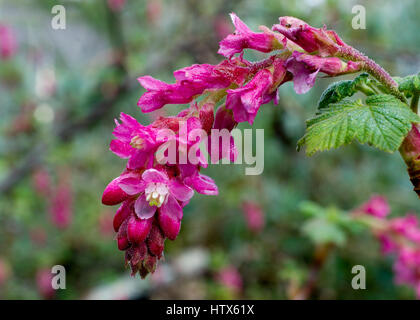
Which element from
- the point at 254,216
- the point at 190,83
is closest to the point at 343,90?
the point at 190,83

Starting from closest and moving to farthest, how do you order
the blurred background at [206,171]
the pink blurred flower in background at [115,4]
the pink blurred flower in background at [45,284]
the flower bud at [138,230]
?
the flower bud at [138,230]
the pink blurred flower in background at [115,4]
the blurred background at [206,171]
the pink blurred flower in background at [45,284]

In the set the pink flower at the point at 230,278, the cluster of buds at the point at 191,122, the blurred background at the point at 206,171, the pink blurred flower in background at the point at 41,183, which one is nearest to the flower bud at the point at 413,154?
the cluster of buds at the point at 191,122

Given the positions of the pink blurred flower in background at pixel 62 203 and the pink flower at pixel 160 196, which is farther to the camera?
the pink blurred flower in background at pixel 62 203

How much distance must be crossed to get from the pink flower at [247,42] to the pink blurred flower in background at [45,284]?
147 inches

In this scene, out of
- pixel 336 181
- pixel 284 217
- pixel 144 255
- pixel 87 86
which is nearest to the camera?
pixel 144 255

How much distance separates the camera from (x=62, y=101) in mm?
3875

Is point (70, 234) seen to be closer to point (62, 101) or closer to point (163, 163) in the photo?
point (62, 101)

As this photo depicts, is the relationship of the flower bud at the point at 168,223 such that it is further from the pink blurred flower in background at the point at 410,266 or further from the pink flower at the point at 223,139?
the pink blurred flower in background at the point at 410,266

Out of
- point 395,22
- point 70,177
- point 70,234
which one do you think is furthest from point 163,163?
point 395,22

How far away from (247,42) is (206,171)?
4.06 metres

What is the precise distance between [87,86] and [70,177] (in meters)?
1.08

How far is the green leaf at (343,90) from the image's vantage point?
787mm

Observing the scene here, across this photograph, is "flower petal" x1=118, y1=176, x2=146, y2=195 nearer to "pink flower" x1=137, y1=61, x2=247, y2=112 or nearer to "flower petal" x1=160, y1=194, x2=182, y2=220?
"flower petal" x1=160, y1=194, x2=182, y2=220

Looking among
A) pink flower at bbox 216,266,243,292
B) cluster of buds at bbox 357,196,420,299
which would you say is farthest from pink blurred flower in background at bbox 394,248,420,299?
pink flower at bbox 216,266,243,292
